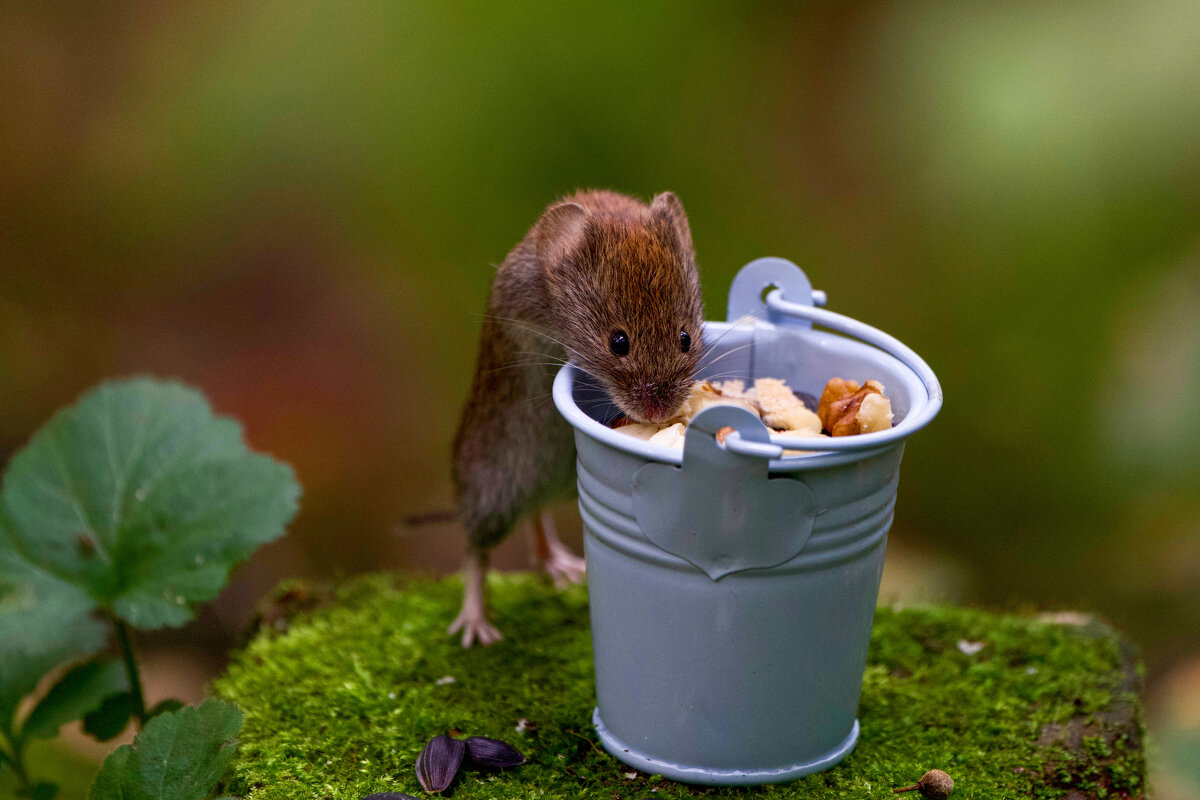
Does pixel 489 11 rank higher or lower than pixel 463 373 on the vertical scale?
higher

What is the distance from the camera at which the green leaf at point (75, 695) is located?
8.63ft

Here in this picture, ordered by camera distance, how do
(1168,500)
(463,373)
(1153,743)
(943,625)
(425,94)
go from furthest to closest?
(463,373) → (425,94) → (1168,500) → (943,625) → (1153,743)

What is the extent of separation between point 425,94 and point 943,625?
8.95ft

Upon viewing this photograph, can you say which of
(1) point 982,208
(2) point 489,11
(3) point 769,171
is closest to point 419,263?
(2) point 489,11

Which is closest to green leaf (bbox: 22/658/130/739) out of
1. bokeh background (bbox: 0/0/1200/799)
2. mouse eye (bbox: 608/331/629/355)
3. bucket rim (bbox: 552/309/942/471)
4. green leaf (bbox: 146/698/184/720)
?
green leaf (bbox: 146/698/184/720)

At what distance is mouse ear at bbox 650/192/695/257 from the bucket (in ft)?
1.02

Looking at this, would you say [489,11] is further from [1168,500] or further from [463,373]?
[1168,500]

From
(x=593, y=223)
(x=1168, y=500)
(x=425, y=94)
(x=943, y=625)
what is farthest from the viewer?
(x=425, y=94)

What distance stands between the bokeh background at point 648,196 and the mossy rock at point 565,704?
2.39 feet

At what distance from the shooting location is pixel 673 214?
8.31 feet

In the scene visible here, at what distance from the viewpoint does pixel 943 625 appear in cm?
305

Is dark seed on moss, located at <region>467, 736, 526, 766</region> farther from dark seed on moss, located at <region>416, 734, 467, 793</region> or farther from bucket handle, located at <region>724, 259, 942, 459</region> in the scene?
bucket handle, located at <region>724, 259, 942, 459</region>

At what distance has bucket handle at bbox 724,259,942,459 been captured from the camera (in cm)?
185

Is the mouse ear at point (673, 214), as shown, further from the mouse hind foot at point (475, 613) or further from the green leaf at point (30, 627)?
the green leaf at point (30, 627)
